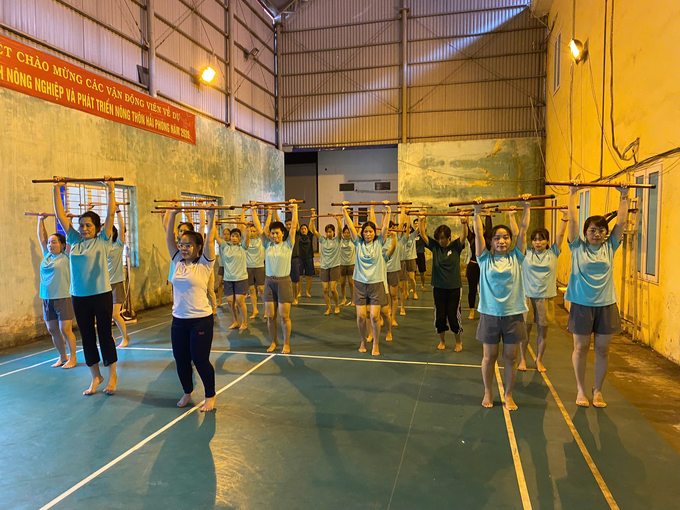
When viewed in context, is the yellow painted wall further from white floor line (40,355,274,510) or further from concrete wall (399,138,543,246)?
white floor line (40,355,274,510)

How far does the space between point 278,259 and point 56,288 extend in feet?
8.69

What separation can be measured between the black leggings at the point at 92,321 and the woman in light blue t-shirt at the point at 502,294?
12.0ft

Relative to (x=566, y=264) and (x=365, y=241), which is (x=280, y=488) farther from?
(x=566, y=264)

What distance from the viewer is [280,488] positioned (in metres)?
2.92

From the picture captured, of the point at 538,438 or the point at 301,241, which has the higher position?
the point at 301,241

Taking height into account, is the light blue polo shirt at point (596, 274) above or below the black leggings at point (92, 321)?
above

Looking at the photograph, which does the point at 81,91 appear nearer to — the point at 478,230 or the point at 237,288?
the point at 237,288

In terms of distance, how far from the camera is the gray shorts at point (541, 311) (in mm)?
4980

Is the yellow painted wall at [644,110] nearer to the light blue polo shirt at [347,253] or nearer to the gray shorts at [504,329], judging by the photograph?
the gray shorts at [504,329]

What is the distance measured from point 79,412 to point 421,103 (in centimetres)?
1429

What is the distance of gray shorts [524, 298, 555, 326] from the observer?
498cm

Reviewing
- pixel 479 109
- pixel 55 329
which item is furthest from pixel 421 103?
pixel 55 329

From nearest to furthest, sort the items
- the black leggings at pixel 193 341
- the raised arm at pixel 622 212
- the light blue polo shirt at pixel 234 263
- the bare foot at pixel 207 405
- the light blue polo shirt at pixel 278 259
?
the raised arm at pixel 622 212
the black leggings at pixel 193 341
the bare foot at pixel 207 405
the light blue polo shirt at pixel 278 259
the light blue polo shirt at pixel 234 263

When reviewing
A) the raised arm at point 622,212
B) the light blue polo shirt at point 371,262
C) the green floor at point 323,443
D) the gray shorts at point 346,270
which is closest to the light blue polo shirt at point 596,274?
the raised arm at point 622,212
